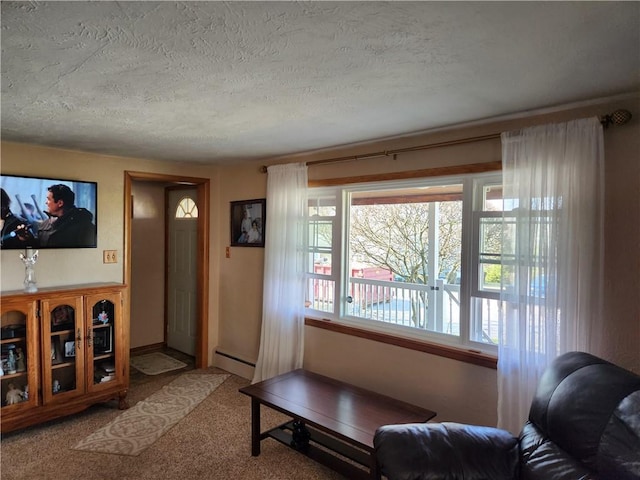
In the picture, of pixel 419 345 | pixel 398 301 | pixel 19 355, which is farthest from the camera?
pixel 398 301

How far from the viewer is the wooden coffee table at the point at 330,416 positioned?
2225 mm

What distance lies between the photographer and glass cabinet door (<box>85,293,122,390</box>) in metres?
3.18

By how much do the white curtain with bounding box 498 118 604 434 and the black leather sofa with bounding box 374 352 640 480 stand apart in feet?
1.34

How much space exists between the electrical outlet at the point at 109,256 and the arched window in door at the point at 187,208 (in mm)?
1142

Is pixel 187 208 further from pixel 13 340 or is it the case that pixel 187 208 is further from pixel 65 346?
pixel 13 340

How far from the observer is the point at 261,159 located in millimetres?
3914

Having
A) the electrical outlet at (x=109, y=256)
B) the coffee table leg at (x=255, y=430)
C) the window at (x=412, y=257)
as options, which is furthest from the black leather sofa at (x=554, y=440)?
the electrical outlet at (x=109, y=256)

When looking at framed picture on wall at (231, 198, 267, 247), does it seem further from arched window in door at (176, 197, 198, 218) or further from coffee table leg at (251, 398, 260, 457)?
coffee table leg at (251, 398, 260, 457)

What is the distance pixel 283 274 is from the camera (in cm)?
362

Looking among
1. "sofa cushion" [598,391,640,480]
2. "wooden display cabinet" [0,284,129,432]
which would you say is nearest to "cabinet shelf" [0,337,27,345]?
"wooden display cabinet" [0,284,129,432]

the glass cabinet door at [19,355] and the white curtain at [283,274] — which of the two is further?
the white curtain at [283,274]

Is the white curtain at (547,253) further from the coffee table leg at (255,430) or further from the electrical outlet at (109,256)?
the electrical outlet at (109,256)

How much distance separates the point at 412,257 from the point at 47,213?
11.7 ft

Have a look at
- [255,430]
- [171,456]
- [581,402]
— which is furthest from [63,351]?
[581,402]
